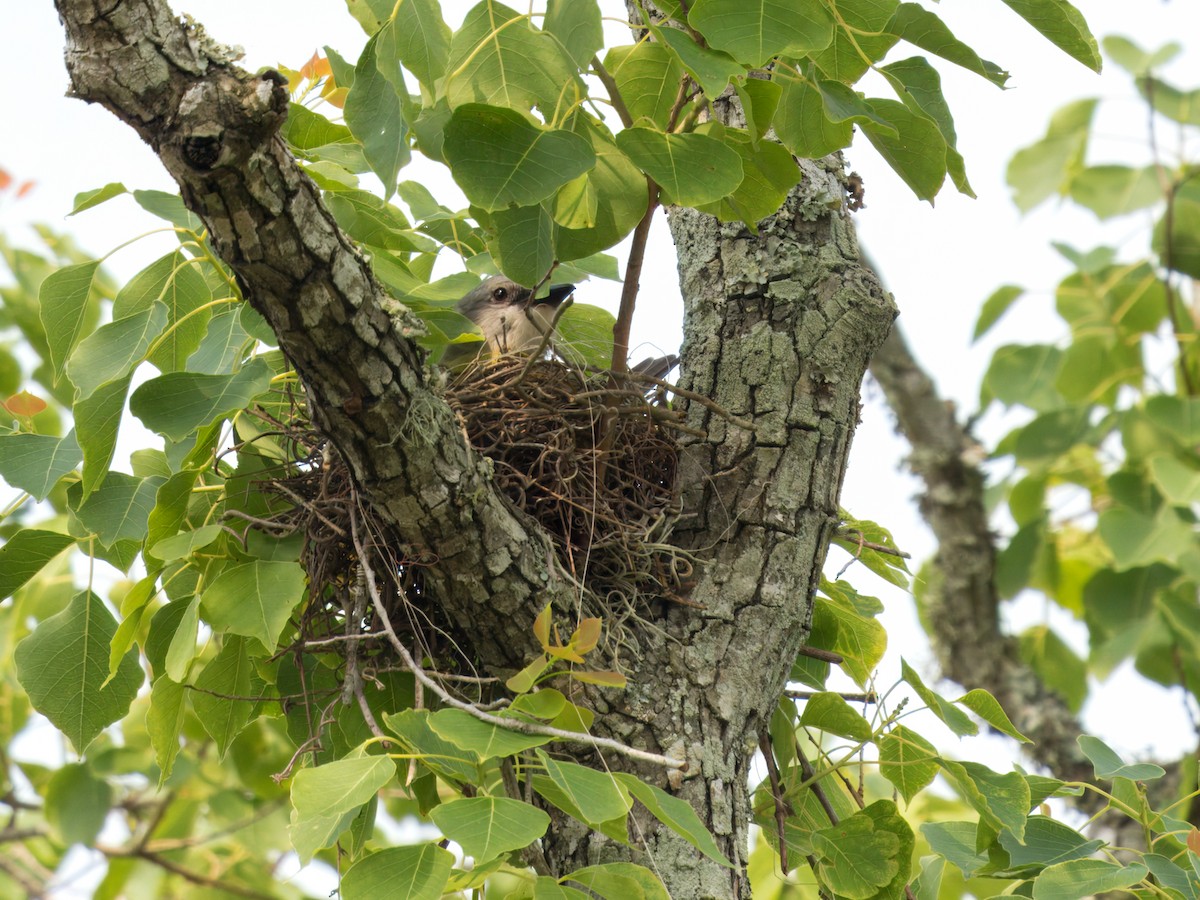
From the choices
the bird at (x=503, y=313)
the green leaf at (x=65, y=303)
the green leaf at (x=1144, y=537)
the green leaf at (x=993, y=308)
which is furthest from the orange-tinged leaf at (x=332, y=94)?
the green leaf at (x=993, y=308)

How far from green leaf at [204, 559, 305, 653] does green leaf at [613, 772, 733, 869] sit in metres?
0.69

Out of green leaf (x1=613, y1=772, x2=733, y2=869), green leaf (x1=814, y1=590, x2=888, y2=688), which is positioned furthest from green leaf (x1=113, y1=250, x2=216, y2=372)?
green leaf (x1=814, y1=590, x2=888, y2=688)

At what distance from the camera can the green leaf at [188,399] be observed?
6.22 ft

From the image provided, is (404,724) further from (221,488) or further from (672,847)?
(221,488)

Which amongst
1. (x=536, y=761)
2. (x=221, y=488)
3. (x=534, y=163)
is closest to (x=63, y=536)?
(x=221, y=488)

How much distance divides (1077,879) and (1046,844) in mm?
169

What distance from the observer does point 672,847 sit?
6.92 feet

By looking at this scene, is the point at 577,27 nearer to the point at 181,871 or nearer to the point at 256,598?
the point at 256,598

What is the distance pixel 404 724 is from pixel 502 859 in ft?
0.95

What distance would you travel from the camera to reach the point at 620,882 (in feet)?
5.81

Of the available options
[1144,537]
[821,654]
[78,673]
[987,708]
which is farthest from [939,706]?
[1144,537]

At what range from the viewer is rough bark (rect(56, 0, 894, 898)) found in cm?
158

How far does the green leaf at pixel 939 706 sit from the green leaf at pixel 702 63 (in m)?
1.14

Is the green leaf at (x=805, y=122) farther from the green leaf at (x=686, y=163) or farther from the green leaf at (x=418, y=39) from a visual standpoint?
the green leaf at (x=418, y=39)
